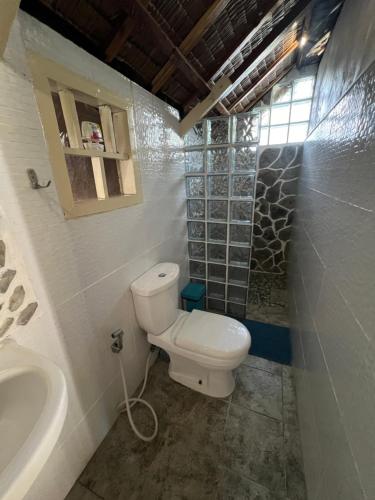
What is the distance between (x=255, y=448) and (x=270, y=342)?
0.78 metres

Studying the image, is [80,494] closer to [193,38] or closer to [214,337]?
[214,337]

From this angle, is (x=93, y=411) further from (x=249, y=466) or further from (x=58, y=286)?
(x=249, y=466)

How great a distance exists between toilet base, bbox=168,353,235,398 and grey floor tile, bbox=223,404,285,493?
12 centimetres

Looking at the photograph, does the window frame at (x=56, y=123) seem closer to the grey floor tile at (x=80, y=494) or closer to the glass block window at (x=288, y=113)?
the grey floor tile at (x=80, y=494)

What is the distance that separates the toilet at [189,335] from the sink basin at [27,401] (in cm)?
61

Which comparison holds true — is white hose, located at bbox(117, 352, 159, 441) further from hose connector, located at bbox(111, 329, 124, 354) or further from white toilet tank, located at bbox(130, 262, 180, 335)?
white toilet tank, located at bbox(130, 262, 180, 335)

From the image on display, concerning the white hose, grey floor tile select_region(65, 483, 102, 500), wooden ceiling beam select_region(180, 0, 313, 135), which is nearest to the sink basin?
the white hose

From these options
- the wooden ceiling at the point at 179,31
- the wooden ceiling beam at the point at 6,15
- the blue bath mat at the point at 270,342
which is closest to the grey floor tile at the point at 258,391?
the blue bath mat at the point at 270,342

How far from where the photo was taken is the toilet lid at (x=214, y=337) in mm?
1130

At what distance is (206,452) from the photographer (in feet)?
3.42

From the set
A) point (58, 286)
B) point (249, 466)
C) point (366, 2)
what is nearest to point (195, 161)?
point (366, 2)

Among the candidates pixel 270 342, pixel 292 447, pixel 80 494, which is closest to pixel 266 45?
pixel 270 342

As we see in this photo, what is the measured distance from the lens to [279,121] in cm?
228

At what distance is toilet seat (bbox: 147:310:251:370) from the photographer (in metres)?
1.12
